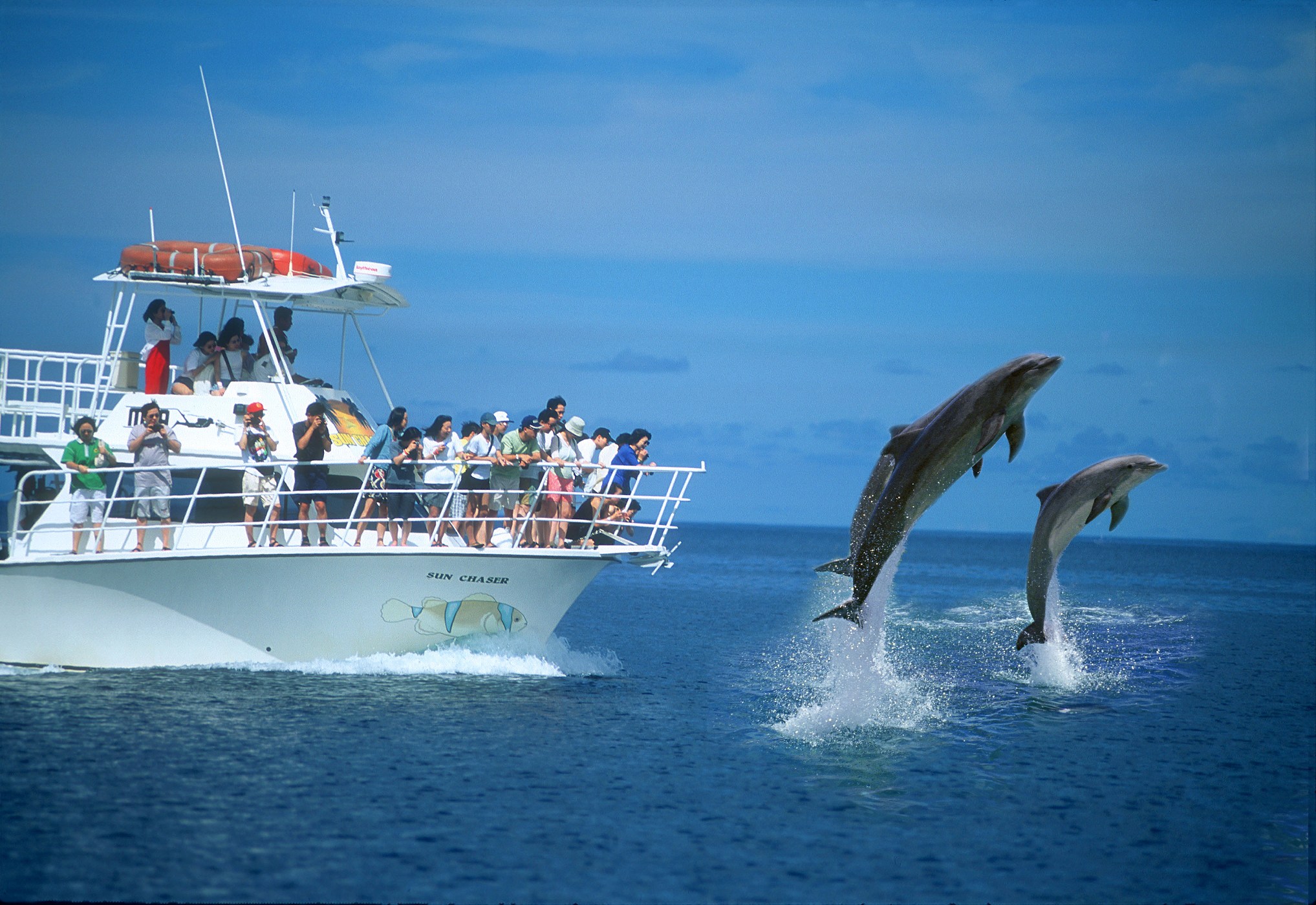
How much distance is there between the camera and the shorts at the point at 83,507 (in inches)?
656

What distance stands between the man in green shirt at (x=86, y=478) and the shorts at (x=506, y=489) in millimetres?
5407

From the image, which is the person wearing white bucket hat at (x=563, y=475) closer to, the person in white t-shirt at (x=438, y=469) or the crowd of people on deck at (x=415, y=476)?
the crowd of people on deck at (x=415, y=476)

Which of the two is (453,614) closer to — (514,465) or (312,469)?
(514,465)

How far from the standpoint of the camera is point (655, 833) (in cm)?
1128

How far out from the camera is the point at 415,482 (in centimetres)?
1634

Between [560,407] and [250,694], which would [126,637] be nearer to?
[250,694]

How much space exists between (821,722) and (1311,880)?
6.78 meters

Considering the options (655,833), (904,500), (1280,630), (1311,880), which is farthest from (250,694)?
(1280,630)

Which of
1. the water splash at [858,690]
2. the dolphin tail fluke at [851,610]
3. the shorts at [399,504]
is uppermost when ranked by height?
the shorts at [399,504]

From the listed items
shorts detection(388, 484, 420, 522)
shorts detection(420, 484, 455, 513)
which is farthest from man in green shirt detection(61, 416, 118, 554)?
shorts detection(420, 484, 455, 513)

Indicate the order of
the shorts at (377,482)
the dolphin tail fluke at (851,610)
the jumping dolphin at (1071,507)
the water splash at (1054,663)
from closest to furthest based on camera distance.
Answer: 1. the dolphin tail fluke at (851,610)
2. the jumping dolphin at (1071,507)
3. the shorts at (377,482)
4. the water splash at (1054,663)

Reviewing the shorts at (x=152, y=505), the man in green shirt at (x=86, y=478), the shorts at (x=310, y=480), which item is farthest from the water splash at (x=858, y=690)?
the man in green shirt at (x=86, y=478)

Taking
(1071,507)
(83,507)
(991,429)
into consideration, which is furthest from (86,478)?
(1071,507)

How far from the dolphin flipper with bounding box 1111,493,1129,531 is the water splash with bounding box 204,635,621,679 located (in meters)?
8.18
